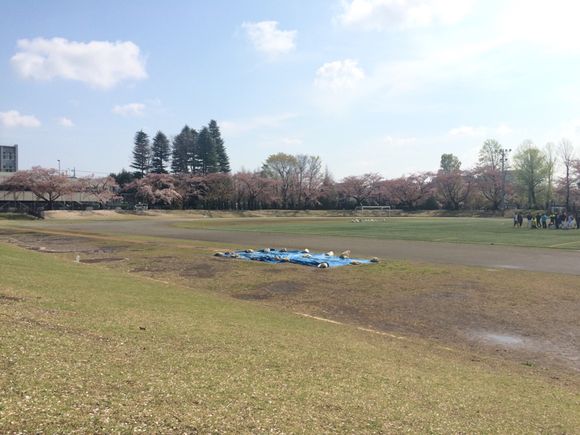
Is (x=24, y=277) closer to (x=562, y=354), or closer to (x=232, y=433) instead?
(x=232, y=433)

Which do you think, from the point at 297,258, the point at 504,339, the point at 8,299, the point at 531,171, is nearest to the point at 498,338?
the point at 504,339

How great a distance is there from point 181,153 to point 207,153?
6.79 m

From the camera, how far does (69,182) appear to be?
3720 inches

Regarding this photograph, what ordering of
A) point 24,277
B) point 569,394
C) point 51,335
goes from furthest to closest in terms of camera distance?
point 24,277, point 569,394, point 51,335

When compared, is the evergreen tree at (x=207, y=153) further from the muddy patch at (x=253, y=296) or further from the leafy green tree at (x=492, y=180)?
the muddy patch at (x=253, y=296)

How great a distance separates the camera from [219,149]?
132 metres

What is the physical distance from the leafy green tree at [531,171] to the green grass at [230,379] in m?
116

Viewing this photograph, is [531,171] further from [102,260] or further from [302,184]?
[102,260]

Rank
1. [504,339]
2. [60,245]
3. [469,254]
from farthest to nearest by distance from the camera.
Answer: [60,245]
[469,254]
[504,339]

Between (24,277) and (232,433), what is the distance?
10.8 meters

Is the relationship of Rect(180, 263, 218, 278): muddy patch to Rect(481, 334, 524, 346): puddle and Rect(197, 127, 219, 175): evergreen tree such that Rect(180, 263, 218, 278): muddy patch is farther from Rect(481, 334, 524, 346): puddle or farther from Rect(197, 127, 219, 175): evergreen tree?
Rect(197, 127, 219, 175): evergreen tree

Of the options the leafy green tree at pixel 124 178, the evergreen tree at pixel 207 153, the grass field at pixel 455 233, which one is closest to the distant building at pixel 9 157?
the leafy green tree at pixel 124 178

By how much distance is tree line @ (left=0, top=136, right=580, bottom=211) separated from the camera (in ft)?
367

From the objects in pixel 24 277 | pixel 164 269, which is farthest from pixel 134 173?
pixel 24 277
